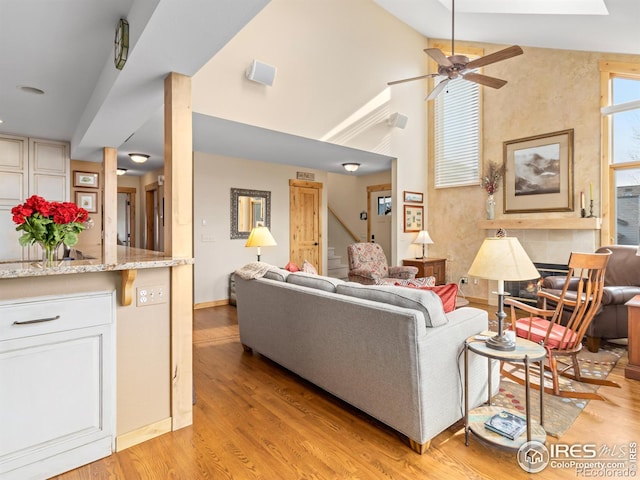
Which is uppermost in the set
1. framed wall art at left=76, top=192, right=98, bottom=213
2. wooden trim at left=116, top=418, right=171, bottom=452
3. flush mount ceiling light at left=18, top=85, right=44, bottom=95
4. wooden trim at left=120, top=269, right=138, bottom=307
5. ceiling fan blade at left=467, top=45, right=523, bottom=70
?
ceiling fan blade at left=467, top=45, right=523, bottom=70

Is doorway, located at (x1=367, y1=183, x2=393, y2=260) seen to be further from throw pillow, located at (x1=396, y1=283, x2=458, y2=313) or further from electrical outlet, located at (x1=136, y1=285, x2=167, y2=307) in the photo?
electrical outlet, located at (x1=136, y1=285, x2=167, y2=307)

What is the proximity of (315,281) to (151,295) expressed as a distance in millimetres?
1165

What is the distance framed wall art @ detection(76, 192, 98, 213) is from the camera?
506 cm

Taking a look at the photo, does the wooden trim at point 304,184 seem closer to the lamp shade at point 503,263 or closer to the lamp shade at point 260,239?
the lamp shade at point 260,239

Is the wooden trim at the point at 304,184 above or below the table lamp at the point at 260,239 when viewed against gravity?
above

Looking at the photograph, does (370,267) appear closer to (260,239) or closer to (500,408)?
(260,239)

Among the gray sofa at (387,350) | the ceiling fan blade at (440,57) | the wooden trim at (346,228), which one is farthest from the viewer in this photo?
the wooden trim at (346,228)

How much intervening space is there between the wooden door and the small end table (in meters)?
4.92

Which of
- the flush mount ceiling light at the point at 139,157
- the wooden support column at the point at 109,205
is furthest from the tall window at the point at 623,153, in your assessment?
the flush mount ceiling light at the point at 139,157

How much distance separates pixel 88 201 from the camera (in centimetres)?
516

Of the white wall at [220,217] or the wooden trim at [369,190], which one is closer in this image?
Answer: the white wall at [220,217]

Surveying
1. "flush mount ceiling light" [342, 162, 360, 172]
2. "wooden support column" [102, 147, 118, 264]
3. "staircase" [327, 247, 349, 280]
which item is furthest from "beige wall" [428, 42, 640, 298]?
"wooden support column" [102, 147, 118, 264]

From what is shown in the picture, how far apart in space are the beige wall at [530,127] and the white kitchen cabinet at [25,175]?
6219 mm

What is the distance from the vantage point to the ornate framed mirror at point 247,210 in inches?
238
